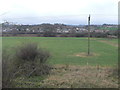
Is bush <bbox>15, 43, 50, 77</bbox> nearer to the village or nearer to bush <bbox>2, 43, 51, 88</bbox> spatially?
bush <bbox>2, 43, 51, 88</bbox>

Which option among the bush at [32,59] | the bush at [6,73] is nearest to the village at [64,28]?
the bush at [32,59]

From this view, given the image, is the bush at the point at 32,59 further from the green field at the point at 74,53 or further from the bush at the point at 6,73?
the bush at the point at 6,73

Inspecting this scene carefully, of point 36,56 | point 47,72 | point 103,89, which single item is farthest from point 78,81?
point 36,56

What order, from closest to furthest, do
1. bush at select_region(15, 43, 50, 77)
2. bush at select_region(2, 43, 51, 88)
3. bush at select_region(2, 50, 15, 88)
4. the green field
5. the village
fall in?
bush at select_region(2, 50, 15, 88) → bush at select_region(2, 43, 51, 88) → bush at select_region(15, 43, 50, 77) → the green field → the village

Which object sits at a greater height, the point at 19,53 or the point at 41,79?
the point at 19,53

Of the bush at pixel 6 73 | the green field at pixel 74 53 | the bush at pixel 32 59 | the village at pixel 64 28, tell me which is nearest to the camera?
the bush at pixel 6 73

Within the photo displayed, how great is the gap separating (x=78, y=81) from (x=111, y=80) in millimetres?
1313

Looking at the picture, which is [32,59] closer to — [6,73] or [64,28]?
[6,73]

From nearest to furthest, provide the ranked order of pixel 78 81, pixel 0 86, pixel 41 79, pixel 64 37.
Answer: pixel 0 86 < pixel 78 81 < pixel 41 79 < pixel 64 37

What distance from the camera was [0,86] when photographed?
17.2ft

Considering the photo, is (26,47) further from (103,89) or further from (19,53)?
(103,89)

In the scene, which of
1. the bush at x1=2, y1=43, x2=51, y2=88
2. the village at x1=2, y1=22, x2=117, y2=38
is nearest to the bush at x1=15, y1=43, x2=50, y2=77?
the bush at x1=2, y1=43, x2=51, y2=88

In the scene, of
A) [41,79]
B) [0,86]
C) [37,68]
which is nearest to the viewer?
[0,86]

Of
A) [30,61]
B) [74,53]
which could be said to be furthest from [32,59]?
[74,53]
